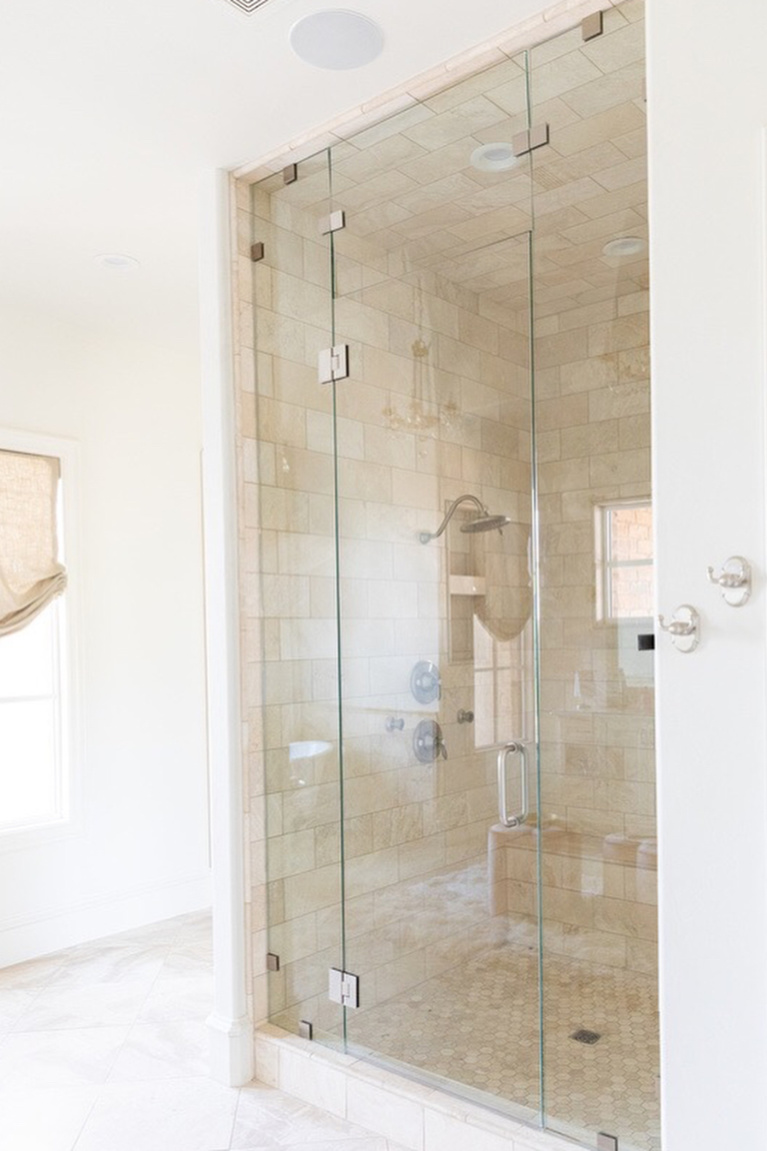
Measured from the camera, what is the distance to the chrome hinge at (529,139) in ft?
7.24

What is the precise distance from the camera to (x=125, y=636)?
14.0 feet

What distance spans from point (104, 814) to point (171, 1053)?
144 cm

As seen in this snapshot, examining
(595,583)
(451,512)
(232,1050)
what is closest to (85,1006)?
(232,1050)

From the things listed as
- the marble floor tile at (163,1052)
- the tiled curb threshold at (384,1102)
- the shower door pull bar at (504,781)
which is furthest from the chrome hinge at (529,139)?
the marble floor tile at (163,1052)

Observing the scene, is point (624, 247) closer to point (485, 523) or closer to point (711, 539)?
point (485, 523)

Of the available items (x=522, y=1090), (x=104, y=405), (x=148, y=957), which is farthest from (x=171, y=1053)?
(x=104, y=405)

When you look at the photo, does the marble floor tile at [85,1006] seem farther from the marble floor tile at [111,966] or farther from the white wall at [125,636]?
the white wall at [125,636]

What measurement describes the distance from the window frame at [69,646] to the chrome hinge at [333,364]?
1.80 m

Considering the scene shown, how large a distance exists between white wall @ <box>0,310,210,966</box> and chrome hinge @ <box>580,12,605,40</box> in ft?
8.41

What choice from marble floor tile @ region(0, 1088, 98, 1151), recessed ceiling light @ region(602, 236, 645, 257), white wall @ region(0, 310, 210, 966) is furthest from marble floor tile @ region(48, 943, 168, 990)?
recessed ceiling light @ region(602, 236, 645, 257)

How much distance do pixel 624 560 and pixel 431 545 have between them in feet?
1.79

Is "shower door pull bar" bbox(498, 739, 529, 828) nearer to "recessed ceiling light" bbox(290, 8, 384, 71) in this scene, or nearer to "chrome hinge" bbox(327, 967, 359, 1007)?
"chrome hinge" bbox(327, 967, 359, 1007)

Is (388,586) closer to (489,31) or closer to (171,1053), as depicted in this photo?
(489,31)

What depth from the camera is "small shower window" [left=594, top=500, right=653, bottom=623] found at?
214 centimetres
